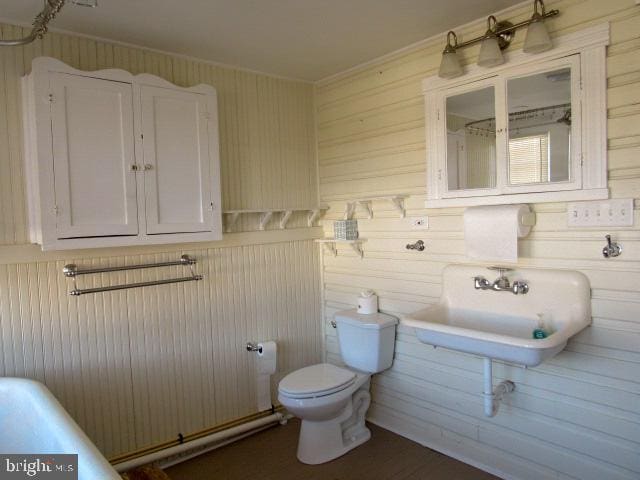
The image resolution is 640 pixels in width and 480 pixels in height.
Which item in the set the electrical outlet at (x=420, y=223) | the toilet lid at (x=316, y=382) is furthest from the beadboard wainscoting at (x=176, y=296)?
the electrical outlet at (x=420, y=223)

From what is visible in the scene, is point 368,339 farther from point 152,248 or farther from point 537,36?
point 537,36

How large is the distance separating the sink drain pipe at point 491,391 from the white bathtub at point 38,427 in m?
1.67

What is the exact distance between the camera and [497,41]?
2273 mm

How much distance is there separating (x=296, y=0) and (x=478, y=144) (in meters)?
1.16

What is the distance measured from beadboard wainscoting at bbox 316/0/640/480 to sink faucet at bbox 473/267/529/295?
0.07 meters

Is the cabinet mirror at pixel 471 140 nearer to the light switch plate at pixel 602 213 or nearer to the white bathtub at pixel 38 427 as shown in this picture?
the light switch plate at pixel 602 213

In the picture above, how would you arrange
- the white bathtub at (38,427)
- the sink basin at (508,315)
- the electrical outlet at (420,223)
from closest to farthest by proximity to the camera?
1. the white bathtub at (38,427)
2. the sink basin at (508,315)
3. the electrical outlet at (420,223)

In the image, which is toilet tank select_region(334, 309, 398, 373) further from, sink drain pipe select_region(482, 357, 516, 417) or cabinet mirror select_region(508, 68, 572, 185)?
cabinet mirror select_region(508, 68, 572, 185)

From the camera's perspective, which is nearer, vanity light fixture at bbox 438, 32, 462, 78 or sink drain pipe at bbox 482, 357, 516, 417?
sink drain pipe at bbox 482, 357, 516, 417

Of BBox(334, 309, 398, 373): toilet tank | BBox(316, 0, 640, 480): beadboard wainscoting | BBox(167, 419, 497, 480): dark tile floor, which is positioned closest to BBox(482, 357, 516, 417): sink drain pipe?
BBox(316, 0, 640, 480): beadboard wainscoting

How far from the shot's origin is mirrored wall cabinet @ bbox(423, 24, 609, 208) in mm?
2043

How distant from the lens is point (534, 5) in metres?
2.15

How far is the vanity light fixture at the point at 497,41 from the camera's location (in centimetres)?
207

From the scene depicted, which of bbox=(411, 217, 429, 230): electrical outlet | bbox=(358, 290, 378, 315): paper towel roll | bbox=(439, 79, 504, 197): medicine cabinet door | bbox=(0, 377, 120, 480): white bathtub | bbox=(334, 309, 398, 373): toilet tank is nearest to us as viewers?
bbox=(0, 377, 120, 480): white bathtub
